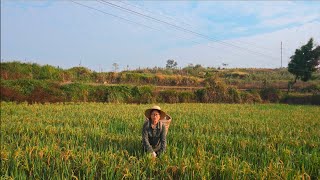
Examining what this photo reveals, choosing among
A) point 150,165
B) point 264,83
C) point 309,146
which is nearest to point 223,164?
point 150,165

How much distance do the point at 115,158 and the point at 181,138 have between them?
11.2 feet

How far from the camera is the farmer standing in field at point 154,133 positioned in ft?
23.7

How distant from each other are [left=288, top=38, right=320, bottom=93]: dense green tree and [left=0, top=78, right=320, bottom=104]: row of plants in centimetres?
185

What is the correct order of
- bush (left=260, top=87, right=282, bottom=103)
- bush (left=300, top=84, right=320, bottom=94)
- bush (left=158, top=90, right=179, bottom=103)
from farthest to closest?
bush (left=300, top=84, right=320, bottom=94) → bush (left=260, top=87, right=282, bottom=103) → bush (left=158, top=90, right=179, bottom=103)

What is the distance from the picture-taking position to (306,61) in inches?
1468

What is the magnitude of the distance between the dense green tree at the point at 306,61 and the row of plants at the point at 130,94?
1.85 meters

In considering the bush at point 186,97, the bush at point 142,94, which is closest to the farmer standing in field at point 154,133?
the bush at point 142,94

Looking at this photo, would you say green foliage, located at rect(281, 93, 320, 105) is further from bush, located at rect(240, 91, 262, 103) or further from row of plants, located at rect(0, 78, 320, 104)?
bush, located at rect(240, 91, 262, 103)

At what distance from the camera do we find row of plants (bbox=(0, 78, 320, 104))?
79.0ft

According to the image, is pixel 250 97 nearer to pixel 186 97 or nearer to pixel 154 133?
pixel 186 97

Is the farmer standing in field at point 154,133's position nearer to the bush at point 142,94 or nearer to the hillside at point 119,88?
the hillside at point 119,88

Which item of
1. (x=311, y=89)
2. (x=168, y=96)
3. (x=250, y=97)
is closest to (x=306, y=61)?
(x=311, y=89)

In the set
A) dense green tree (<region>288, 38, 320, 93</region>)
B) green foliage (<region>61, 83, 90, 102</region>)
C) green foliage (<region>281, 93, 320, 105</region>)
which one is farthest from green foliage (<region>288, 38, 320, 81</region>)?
green foliage (<region>61, 83, 90, 102</region>)

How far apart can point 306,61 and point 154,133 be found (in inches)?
1345
